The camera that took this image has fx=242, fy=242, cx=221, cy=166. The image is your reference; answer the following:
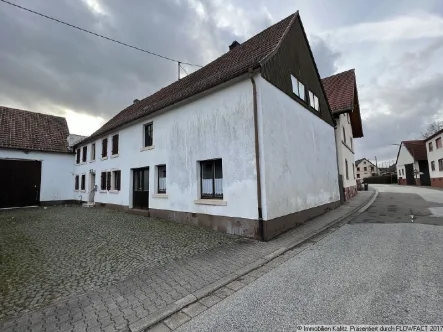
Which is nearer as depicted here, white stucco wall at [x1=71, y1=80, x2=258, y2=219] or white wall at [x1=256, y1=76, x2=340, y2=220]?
white wall at [x1=256, y1=76, x2=340, y2=220]

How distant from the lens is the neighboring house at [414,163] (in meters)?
34.8

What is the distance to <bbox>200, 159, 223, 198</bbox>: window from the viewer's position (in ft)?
29.1

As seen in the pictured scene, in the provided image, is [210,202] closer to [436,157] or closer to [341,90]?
[341,90]

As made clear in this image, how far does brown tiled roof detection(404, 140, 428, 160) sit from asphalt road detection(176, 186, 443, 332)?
1462 inches

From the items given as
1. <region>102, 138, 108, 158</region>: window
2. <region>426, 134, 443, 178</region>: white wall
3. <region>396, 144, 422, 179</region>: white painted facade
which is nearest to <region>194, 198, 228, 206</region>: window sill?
<region>102, 138, 108, 158</region>: window

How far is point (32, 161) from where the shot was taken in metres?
19.9

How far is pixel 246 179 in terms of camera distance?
774 centimetres

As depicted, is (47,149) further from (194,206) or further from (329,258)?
(329,258)

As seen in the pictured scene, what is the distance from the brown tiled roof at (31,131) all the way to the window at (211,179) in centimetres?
1812

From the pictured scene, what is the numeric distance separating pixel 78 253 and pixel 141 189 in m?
7.29

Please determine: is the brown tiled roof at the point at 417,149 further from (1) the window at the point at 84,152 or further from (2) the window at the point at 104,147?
(1) the window at the point at 84,152

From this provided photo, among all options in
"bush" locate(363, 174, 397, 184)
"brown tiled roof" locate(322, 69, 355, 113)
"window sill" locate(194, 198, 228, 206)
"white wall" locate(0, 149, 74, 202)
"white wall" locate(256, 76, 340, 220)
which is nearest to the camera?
"white wall" locate(256, 76, 340, 220)

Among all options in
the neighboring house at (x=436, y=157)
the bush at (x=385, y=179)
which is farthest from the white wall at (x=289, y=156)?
the bush at (x=385, y=179)

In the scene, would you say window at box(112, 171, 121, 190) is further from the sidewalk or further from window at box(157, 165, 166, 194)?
the sidewalk
